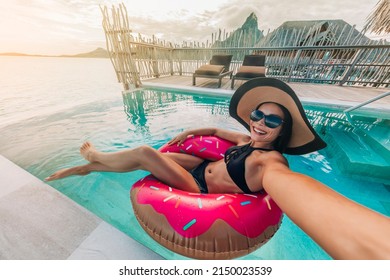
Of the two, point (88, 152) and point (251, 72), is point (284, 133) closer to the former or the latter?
point (88, 152)

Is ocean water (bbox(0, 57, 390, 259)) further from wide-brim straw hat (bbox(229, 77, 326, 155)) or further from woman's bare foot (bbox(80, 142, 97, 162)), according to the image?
wide-brim straw hat (bbox(229, 77, 326, 155))

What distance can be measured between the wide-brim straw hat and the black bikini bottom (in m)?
0.76

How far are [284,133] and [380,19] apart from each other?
7780mm

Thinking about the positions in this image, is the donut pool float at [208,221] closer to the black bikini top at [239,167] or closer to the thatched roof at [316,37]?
the black bikini top at [239,167]

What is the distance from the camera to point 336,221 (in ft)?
1.68

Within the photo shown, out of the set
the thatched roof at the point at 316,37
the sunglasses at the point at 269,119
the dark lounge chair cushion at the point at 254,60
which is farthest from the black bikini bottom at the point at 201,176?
the thatched roof at the point at 316,37

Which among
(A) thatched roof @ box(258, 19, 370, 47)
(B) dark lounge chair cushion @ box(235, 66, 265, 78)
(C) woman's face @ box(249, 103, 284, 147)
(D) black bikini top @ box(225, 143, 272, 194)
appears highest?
(A) thatched roof @ box(258, 19, 370, 47)

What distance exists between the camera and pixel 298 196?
25.2 inches

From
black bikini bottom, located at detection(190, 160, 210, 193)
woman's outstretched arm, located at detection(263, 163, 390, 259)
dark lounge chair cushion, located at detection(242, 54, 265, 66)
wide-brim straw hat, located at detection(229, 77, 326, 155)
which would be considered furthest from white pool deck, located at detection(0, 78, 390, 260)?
dark lounge chair cushion, located at detection(242, 54, 265, 66)

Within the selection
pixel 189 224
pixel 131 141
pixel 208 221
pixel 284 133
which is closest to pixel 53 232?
pixel 189 224

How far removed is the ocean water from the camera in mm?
1582
